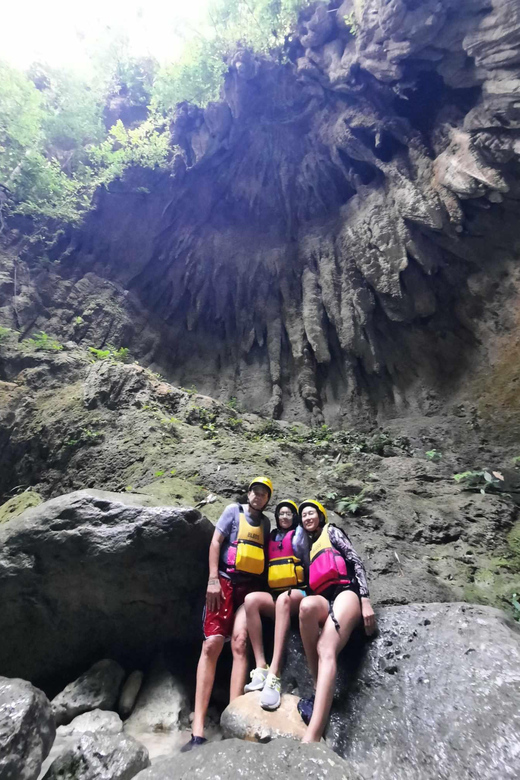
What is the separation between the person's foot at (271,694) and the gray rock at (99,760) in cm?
87

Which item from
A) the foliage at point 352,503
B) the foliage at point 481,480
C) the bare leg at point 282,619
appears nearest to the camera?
the bare leg at point 282,619

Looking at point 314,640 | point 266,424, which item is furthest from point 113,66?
point 314,640

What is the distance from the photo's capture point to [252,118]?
41.7 feet

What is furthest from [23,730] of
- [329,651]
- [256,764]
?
[329,651]

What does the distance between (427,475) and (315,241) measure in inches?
362

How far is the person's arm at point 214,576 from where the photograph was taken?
3451mm

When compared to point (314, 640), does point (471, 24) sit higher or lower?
higher

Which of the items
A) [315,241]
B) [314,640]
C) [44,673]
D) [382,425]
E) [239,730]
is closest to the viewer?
[239,730]

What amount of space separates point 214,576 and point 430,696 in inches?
75.8

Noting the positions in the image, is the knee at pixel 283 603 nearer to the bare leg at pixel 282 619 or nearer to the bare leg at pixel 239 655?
the bare leg at pixel 282 619

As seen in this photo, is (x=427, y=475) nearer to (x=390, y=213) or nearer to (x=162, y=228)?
(x=390, y=213)

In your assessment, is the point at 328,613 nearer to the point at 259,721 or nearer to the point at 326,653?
the point at 326,653

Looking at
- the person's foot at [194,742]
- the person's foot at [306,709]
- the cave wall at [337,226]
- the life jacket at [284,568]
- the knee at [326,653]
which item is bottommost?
the person's foot at [194,742]

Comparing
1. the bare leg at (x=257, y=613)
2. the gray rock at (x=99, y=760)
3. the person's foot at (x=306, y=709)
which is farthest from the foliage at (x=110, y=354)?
the person's foot at (x=306, y=709)
